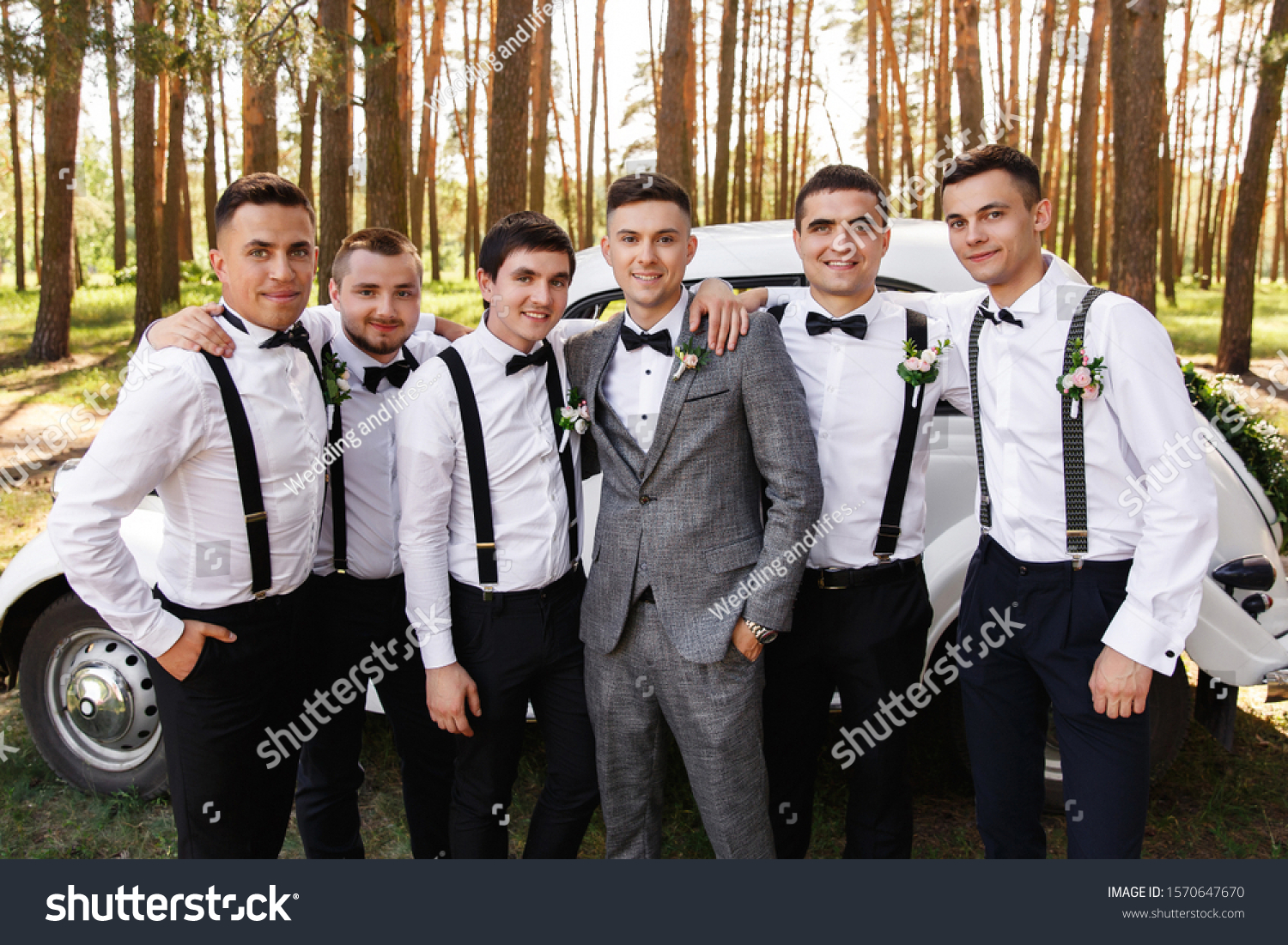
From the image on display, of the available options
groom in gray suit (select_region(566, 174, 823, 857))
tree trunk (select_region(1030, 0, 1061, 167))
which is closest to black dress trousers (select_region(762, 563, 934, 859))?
groom in gray suit (select_region(566, 174, 823, 857))

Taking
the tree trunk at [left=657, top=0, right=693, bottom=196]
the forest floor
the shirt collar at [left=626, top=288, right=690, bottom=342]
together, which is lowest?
the forest floor

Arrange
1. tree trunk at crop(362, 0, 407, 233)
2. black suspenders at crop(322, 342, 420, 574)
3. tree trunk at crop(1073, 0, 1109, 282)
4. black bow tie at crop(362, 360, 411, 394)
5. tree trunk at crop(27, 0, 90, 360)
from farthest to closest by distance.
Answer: tree trunk at crop(1073, 0, 1109, 282), tree trunk at crop(27, 0, 90, 360), tree trunk at crop(362, 0, 407, 233), black bow tie at crop(362, 360, 411, 394), black suspenders at crop(322, 342, 420, 574)

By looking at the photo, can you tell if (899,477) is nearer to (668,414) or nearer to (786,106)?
(668,414)

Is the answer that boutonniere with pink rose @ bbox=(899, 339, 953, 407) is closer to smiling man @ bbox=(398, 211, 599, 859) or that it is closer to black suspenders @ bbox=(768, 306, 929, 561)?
black suspenders @ bbox=(768, 306, 929, 561)

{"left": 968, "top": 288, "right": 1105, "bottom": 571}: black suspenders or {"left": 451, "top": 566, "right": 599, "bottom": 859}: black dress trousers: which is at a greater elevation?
{"left": 968, "top": 288, "right": 1105, "bottom": 571}: black suspenders

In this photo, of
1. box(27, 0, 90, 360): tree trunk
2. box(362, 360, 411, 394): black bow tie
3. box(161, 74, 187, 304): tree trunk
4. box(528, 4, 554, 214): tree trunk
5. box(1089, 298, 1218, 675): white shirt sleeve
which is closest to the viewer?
box(1089, 298, 1218, 675): white shirt sleeve

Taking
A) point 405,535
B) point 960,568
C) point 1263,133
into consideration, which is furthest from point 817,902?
point 1263,133

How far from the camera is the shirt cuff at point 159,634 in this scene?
2377mm

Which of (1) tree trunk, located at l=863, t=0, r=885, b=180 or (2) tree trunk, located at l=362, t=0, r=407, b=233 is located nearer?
(2) tree trunk, located at l=362, t=0, r=407, b=233

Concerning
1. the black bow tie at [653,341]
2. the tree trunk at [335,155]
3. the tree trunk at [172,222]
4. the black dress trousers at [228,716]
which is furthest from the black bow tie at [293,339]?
the tree trunk at [172,222]

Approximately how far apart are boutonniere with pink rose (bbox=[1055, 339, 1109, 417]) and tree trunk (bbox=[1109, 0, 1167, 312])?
8313 millimetres

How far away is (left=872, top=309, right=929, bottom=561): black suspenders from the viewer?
2.62 meters

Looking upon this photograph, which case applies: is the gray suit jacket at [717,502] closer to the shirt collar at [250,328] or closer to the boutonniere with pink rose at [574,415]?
the boutonniere with pink rose at [574,415]

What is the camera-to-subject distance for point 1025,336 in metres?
2.48
